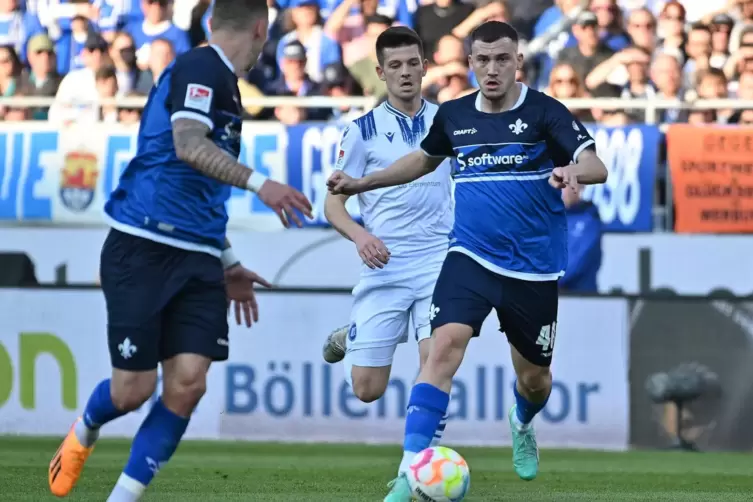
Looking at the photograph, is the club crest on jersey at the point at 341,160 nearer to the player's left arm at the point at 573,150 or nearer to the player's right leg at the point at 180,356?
the player's left arm at the point at 573,150

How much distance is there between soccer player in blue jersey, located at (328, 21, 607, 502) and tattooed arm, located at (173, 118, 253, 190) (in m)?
1.43

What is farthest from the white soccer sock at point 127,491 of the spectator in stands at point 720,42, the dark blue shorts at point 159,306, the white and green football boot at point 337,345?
the spectator in stands at point 720,42

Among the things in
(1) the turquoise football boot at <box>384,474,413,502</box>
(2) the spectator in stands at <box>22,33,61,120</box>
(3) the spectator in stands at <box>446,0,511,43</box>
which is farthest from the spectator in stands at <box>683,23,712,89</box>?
(1) the turquoise football boot at <box>384,474,413,502</box>

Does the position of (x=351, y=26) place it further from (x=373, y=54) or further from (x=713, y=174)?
(x=713, y=174)

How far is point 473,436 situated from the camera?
41.4ft

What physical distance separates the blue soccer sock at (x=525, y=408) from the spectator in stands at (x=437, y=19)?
7993 millimetres

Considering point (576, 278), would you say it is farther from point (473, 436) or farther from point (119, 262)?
point (119, 262)

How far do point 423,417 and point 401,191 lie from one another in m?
1.98

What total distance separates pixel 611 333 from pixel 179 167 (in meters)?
6.92

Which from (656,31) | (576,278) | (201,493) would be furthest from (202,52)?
(656,31)

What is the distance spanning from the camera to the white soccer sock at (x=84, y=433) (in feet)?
22.8

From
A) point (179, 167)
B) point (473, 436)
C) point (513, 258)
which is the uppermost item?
point (179, 167)

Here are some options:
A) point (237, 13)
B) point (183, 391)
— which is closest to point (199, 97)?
point (237, 13)

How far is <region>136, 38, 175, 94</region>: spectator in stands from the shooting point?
1611 centimetres
